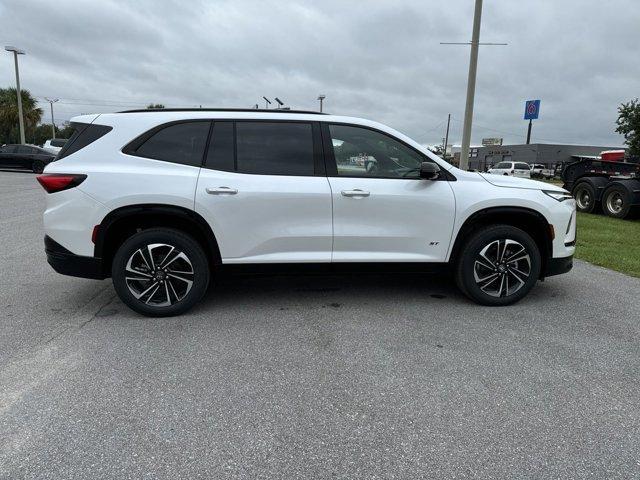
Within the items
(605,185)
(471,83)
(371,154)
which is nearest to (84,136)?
(371,154)

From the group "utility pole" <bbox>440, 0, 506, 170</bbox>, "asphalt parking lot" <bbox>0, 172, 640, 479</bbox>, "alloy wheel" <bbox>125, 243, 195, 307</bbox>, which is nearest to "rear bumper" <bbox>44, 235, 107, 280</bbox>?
"alloy wheel" <bbox>125, 243, 195, 307</bbox>

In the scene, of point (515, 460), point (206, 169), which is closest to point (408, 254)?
point (206, 169)

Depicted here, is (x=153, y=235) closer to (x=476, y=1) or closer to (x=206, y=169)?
(x=206, y=169)

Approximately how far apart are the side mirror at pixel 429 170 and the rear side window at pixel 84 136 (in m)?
2.80

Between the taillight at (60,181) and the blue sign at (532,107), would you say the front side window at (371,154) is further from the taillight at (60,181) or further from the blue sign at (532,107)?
the blue sign at (532,107)

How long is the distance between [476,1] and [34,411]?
13325 millimetres

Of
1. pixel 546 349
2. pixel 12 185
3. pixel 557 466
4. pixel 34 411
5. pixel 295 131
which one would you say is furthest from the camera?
pixel 12 185

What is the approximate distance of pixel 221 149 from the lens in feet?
13.9

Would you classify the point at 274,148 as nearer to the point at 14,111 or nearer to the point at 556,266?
the point at 556,266

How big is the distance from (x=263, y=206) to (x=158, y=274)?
1112 mm

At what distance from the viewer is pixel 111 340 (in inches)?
148

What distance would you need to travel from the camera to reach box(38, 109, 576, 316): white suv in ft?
13.3

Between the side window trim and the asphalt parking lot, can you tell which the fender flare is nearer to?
the asphalt parking lot

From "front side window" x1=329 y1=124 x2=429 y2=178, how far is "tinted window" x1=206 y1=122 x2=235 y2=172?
94cm
